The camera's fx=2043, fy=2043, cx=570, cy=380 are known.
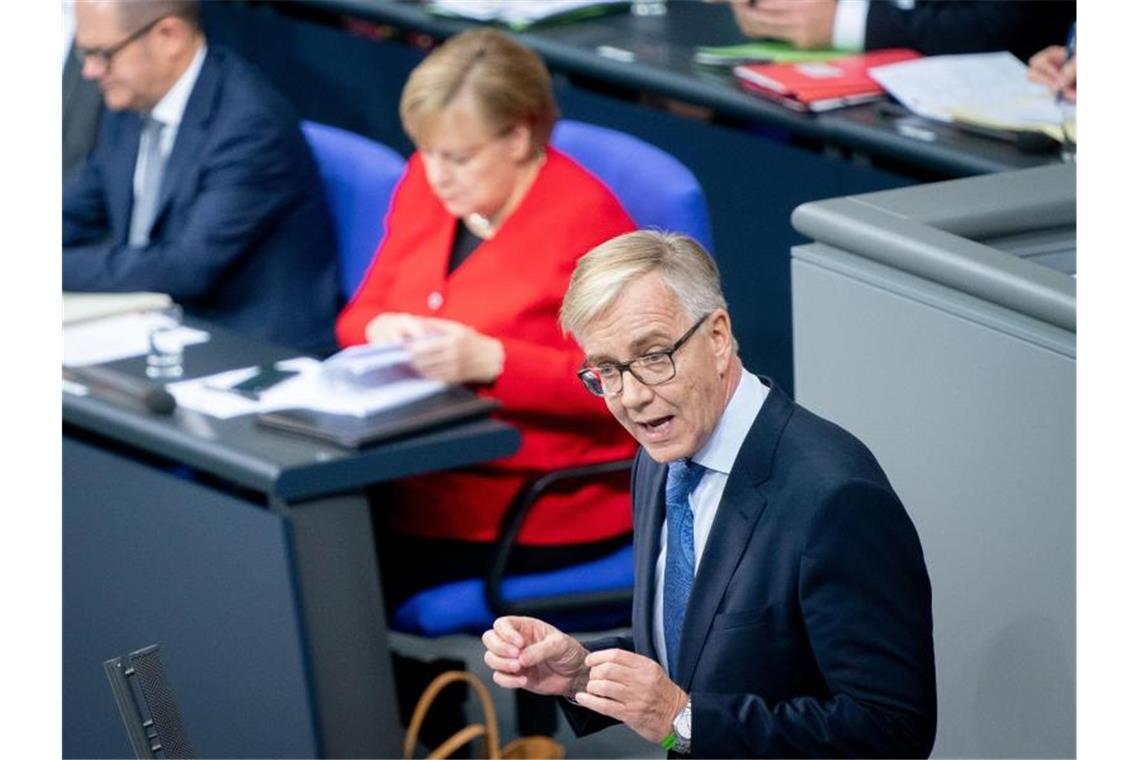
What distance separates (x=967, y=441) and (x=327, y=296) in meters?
1.82

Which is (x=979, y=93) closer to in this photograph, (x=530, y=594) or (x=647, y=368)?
(x=530, y=594)

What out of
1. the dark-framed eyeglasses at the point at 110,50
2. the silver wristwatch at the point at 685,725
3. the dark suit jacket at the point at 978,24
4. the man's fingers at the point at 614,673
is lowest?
the silver wristwatch at the point at 685,725

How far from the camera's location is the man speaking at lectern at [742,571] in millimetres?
1978

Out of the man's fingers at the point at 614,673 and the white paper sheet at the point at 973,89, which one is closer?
the man's fingers at the point at 614,673

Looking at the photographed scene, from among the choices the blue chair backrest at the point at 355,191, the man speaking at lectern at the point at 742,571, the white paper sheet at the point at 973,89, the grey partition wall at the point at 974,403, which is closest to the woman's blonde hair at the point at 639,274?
the man speaking at lectern at the point at 742,571

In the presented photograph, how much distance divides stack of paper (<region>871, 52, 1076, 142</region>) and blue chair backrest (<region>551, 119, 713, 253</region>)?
0.64 meters

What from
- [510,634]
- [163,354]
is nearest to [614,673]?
[510,634]

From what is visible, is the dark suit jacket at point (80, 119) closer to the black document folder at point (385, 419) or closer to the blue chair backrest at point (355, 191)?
the blue chair backrest at point (355, 191)

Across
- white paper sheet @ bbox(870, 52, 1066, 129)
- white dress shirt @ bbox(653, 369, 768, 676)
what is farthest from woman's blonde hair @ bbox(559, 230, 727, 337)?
white paper sheet @ bbox(870, 52, 1066, 129)

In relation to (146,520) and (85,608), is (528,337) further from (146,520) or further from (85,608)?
(85,608)

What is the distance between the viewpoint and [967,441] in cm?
246

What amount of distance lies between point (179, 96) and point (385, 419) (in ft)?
3.97

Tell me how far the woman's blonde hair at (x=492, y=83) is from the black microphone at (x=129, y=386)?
25.4 inches

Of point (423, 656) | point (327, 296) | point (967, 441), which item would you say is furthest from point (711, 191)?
point (967, 441)
